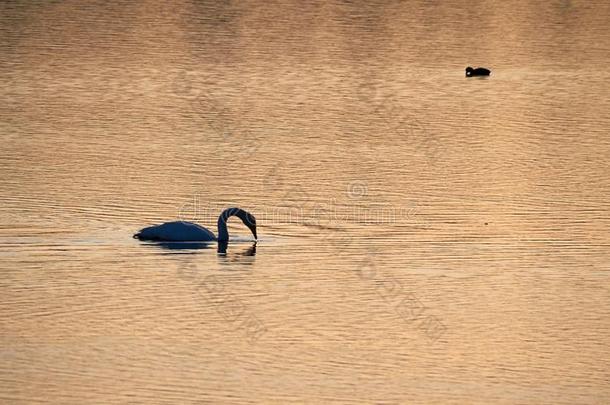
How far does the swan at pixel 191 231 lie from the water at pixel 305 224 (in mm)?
229

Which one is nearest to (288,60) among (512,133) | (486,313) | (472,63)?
(472,63)

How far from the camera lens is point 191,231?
24016mm

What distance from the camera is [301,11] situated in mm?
60938

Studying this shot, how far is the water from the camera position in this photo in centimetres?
1758

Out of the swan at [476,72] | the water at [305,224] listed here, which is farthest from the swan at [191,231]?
the swan at [476,72]

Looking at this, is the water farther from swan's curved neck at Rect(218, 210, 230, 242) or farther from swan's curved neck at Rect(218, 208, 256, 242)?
swan's curved neck at Rect(218, 210, 230, 242)

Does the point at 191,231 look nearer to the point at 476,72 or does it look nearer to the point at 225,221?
the point at 225,221

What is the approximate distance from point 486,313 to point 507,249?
3.64 metres

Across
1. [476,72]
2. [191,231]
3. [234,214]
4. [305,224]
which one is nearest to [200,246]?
[191,231]

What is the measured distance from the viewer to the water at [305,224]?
17578mm

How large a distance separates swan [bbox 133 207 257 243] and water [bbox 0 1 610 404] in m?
0.23

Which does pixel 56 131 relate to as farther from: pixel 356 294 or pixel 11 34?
pixel 11 34

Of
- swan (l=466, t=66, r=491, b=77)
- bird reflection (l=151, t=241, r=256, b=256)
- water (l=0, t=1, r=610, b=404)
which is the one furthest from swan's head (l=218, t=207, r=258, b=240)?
swan (l=466, t=66, r=491, b=77)

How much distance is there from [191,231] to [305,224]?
181 centimetres
